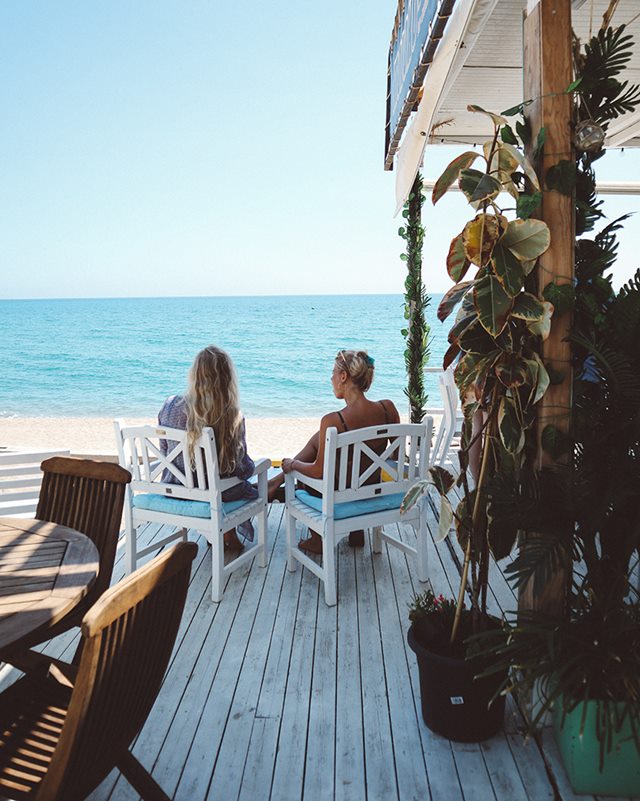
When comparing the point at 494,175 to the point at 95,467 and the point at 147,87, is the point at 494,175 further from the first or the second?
the point at 147,87

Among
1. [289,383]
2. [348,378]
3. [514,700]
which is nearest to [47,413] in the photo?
[289,383]

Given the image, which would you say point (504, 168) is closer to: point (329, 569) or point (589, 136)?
point (589, 136)

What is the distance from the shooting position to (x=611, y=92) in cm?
189

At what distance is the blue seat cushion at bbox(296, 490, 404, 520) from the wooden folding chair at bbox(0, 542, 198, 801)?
60.9 inches

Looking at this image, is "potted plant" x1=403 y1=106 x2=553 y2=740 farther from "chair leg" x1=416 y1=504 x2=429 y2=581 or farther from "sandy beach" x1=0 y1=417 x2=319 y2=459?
"sandy beach" x1=0 y1=417 x2=319 y2=459

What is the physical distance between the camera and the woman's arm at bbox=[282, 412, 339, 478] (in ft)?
10.6

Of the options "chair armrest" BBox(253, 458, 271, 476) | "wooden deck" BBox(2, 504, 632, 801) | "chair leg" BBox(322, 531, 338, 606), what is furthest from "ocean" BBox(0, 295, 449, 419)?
"wooden deck" BBox(2, 504, 632, 801)

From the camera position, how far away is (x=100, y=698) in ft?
4.31

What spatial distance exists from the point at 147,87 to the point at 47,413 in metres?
20.8

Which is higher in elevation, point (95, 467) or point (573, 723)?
point (95, 467)

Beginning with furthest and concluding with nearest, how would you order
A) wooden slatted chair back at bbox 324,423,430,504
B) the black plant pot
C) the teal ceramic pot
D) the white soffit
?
wooden slatted chair back at bbox 324,423,430,504 → the white soffit → the black plant pot → the teal ceramic pot

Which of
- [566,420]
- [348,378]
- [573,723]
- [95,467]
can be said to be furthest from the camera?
[348,378]

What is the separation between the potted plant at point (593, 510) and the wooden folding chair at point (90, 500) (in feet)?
4.53

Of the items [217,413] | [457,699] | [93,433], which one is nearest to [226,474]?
[217,413]
